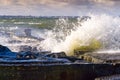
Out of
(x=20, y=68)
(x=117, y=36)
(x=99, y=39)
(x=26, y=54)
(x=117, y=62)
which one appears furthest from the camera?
(x=117, y=36)

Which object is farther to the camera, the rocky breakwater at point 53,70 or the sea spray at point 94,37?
the sea spray at point 94,37

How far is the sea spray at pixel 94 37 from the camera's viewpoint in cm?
1768

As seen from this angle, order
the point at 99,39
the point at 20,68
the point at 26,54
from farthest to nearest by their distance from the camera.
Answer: the point at 99,39 → the point at 26,54 → the point at 20,68

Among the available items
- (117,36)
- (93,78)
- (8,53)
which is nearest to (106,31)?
(117,36)

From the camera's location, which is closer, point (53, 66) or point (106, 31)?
point (53, 66)

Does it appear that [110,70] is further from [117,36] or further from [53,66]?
[117,36]

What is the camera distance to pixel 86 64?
984 centimetres

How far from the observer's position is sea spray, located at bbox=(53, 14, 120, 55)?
1768 cm

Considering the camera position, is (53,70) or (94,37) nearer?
(53,70)

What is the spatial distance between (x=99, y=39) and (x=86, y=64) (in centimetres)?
900

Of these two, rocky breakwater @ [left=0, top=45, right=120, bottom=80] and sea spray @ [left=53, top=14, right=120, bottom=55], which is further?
sea spray @ [left=53, top=14, right=120, bottom=55]

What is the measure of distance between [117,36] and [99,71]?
10.5 m

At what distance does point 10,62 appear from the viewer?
10.1 metres

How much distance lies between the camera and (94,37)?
62.4 ft
